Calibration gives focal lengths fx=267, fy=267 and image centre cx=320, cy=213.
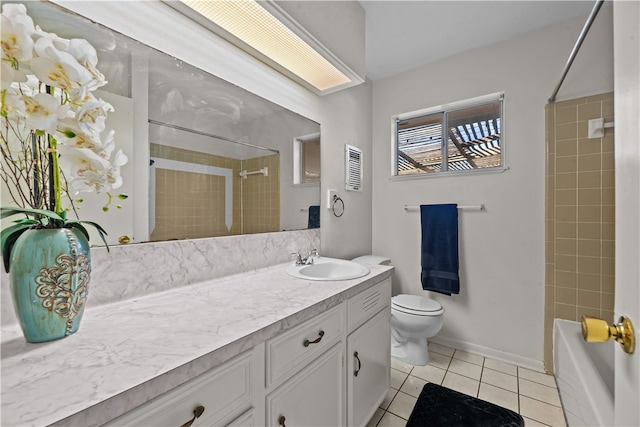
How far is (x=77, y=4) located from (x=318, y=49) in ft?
3.16

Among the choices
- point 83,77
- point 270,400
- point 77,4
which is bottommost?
point 270,400

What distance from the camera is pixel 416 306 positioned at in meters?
2.04

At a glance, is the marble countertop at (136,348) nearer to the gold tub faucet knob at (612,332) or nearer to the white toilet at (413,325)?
the gold tub faucet knob at (612,332)

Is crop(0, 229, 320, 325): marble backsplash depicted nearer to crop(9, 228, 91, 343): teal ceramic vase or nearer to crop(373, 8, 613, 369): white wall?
crop(9, 228, 91, 343): teal ceramic vase

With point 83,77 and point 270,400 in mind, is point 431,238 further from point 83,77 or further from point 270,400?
point 83,77

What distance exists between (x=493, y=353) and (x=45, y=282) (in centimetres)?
262

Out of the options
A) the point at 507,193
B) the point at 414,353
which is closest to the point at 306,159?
the point at 507,193

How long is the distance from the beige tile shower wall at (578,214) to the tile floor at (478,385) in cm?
25

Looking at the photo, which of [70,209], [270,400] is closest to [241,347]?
[270,400]

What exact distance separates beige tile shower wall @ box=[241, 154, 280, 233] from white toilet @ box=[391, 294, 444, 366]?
1120mm

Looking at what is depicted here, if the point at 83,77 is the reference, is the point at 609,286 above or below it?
below

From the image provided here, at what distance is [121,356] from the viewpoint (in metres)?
0.59

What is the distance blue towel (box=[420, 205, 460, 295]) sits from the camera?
2139 mm

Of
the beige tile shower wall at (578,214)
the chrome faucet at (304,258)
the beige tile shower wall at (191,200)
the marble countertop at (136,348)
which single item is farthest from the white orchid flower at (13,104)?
the beige tile shower wall at (578,214)
